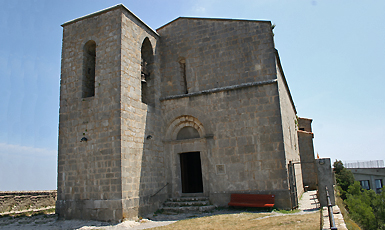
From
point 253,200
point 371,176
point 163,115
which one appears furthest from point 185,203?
point 371,176

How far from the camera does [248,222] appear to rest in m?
7.77

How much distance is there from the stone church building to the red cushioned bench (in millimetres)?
209

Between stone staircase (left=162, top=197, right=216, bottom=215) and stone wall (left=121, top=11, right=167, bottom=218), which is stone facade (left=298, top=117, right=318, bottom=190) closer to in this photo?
stone staircase (left=162, top=197, right=216, bottom=215)

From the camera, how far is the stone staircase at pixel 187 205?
10195mm

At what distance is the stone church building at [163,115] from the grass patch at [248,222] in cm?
173

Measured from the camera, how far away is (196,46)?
12.2m

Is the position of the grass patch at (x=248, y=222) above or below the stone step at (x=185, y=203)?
below

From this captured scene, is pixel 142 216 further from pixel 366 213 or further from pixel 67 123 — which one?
pixel 366 213

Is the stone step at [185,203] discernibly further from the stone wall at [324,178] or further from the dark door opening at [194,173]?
the stone wall at [324,178]

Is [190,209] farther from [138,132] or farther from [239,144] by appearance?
[138,132]

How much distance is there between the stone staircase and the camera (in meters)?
10.2

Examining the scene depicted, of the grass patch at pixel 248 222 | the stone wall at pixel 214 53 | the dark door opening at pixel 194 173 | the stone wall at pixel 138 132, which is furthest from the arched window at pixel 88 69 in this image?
the grass patch at pixel 248 222

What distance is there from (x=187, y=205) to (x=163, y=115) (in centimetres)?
375

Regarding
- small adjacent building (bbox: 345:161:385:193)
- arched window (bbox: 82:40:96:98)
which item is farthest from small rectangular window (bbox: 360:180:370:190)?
arched window (bbox: 82:40:96:98)
